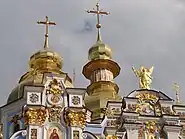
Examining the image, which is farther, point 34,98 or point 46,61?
point 46,61

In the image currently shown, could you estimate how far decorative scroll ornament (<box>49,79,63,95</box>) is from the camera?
17906 millimetres

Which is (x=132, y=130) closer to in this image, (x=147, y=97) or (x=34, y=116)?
(x=147, y=97)

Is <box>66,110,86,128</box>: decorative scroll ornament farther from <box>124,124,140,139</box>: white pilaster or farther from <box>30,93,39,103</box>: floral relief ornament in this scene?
<box>124,124,140,139</box>: white pilaster

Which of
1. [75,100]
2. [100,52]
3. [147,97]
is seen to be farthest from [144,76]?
[100,52]

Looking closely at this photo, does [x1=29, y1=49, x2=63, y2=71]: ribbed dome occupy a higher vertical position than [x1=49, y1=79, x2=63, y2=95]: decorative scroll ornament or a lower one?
higher

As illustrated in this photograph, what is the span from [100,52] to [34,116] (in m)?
8.33

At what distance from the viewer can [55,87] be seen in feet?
59.0

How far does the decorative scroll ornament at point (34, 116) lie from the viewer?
17.3 meters

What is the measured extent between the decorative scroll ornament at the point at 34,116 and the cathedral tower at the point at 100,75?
14.1 feet

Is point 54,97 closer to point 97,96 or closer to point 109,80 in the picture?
point 97,96

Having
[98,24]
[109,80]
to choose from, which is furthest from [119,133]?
[98,24]

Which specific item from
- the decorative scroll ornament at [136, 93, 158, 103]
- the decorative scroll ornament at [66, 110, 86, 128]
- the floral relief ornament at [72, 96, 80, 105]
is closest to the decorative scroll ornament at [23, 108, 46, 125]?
the decorative scroll ornament at [66, 110, 86, 128]

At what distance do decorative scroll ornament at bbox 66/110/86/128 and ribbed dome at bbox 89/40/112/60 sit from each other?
779 centimetres

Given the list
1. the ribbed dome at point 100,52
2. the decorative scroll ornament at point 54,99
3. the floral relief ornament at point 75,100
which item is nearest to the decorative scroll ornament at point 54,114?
the decorative scroll ornament at point 54,99
